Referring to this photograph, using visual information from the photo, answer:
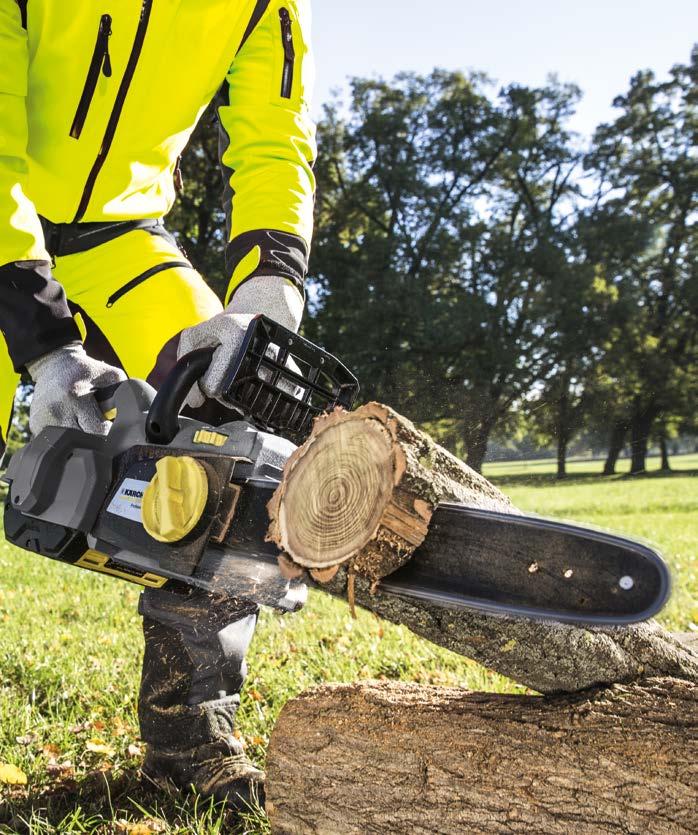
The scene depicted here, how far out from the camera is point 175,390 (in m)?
1.56

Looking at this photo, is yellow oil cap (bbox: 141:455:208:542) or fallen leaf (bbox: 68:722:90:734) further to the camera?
fallen leaf (bbox: 68:722:90:734)

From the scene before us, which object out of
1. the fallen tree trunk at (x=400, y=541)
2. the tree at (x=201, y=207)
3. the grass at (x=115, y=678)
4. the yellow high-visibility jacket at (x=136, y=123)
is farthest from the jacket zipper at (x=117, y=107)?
the tree at (x=201, y=207)

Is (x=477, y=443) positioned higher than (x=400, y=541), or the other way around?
(x=477, y=443)

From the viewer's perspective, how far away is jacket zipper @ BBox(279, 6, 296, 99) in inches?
90.0

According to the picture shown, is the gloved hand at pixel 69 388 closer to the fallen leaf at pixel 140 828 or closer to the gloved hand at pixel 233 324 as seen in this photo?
the gloved hand at pixel 233 324

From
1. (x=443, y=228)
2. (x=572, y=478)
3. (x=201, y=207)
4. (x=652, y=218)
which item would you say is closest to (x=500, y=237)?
(x=443, y=228)

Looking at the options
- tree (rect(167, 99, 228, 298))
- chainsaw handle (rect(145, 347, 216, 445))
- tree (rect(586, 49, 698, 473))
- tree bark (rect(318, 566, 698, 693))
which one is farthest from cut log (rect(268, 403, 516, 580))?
tree (rect(586, 49, 698, 473))

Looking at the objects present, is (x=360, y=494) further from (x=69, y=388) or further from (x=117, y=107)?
(x=117, y=107)

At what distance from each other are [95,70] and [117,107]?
0.11m

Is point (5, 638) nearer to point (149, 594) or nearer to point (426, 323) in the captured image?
point (149, 594)

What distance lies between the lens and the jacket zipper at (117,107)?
6.56ft

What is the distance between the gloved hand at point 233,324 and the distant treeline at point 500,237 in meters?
14.0

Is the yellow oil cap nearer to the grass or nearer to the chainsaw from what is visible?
the chainsaw

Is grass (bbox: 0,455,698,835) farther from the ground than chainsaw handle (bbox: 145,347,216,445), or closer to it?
closer to it
